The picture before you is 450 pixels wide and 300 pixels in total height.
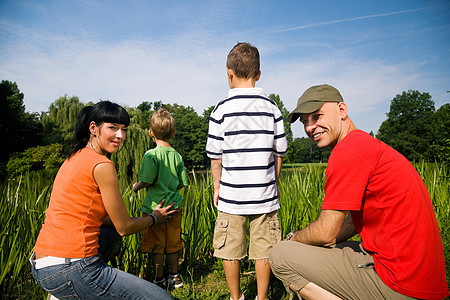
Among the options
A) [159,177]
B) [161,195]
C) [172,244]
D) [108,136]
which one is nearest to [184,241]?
[172,244]

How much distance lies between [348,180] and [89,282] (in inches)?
49.9

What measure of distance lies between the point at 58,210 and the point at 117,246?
0.57 meters

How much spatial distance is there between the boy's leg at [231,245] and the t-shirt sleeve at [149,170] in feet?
2.38

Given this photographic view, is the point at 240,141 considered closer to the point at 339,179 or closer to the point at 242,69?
the point at 242,69

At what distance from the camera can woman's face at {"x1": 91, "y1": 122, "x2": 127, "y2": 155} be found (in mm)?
1543

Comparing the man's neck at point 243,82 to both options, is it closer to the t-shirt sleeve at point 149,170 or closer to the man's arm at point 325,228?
the t-shirt sleeve at point 149,170

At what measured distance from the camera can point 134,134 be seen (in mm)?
18797

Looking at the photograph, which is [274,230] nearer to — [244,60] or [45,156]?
[244,60]

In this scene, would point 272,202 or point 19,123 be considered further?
point 19,123

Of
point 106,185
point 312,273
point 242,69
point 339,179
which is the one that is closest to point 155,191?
point 106,185

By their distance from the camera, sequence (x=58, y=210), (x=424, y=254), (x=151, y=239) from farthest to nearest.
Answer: (x=151, y=239) → (x=58, y=210) → (x=424, y=254)

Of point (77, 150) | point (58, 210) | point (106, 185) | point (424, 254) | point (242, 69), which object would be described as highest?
point (242, 69)

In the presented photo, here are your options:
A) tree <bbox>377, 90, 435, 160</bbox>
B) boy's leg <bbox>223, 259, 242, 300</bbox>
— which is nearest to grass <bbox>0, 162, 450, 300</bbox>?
boy's leg <bbox>223, 259, 242, 300</bbox>

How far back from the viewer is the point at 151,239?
7.61 ft
